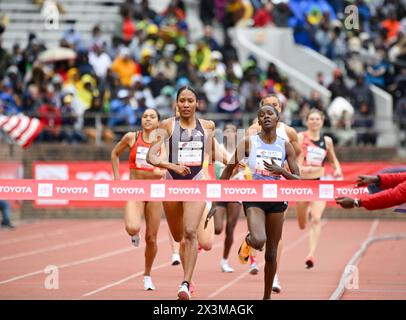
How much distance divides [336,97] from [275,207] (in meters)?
17.7

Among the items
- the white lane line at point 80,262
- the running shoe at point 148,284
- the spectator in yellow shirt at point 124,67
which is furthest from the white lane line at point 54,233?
the running shoe at point 148,284

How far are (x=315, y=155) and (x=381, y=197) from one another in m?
8.20

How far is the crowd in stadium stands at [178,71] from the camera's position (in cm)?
2994

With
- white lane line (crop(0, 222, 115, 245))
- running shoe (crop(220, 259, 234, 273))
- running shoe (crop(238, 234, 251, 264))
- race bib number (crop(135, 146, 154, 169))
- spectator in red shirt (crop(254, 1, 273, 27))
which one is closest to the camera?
running shoe (crop(238, 234, 251, 264))

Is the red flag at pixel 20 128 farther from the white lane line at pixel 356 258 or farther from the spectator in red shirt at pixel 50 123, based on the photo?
the white lane line at pixel 356 258

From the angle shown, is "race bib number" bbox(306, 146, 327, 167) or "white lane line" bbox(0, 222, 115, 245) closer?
"race bib number" bbox(306, 146, 327, 167)

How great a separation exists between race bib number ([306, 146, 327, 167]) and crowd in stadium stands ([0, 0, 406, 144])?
1000 cm

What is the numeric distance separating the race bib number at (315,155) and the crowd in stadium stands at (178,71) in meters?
10.0

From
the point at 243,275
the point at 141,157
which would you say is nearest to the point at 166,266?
the point at 243,275

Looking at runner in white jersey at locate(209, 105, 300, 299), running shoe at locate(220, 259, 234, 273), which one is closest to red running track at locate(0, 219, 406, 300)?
running shoe at locate(220, 259, 234, 273)

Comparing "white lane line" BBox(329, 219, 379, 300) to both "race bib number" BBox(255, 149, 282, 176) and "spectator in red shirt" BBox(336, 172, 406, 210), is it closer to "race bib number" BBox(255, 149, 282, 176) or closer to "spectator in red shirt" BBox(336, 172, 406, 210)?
"race bib number" BBox(255, 149, 282, 176)

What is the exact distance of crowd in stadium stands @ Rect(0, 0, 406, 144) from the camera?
2994 centimetres

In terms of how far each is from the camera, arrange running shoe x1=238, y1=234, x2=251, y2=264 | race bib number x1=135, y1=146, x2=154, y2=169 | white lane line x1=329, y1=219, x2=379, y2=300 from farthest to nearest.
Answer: race bib number x1=135, y1=146, x2=154, y2=169
white lane line x1=329, y1=219, x2=379, y2=300
running shoe x1=238, y1=234, x2=251, y2=264

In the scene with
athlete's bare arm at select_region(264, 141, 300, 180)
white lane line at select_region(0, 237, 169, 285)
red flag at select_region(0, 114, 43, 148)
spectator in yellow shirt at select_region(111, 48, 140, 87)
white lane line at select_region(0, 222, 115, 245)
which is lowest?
white lane line at select_region(0, 222, 115, 245)
